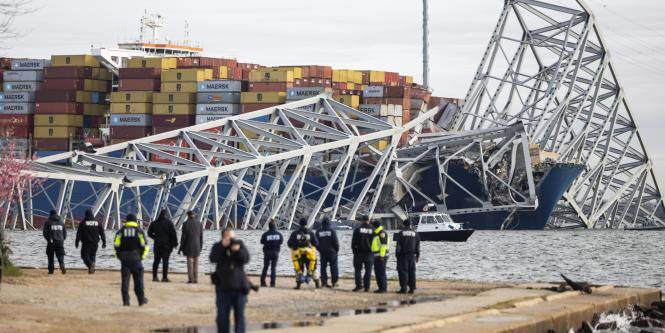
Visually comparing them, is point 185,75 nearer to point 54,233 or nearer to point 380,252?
point 54,233

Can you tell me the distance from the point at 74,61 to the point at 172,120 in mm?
13277

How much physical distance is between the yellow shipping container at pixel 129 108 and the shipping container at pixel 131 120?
0.29 metres

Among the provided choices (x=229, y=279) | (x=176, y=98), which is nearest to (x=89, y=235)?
(x=229, y=279)

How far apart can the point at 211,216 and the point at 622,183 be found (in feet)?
112

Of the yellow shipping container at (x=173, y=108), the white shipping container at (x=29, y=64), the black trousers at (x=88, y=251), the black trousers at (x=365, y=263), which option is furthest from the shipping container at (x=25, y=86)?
the black trousers at (x=365, y=263)

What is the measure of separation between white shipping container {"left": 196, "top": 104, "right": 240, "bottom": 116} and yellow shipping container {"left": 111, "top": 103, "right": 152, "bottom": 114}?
536 centimetres

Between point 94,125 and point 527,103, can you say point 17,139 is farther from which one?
point 527,103

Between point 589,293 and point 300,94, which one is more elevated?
point 300,94

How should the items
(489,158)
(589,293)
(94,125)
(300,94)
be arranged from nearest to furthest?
(589,293), (489,158), (300,94), (94,125)

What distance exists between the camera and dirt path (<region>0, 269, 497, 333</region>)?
2161 cm

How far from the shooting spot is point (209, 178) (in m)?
81.4

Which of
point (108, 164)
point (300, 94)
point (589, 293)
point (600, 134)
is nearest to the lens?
point (589, 293)

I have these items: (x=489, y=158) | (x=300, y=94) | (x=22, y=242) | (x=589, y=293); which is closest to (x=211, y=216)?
(x=300, y=94)

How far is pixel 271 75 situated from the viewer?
386 ft
